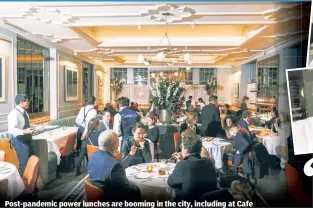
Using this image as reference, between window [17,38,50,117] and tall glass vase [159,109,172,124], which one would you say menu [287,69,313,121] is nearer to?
tall glass vase [159,109,172,124]

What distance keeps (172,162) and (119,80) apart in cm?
100

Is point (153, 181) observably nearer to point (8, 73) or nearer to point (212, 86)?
point (212, 86)

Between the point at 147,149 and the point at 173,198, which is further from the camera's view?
the point at 147,149

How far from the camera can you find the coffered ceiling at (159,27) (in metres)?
2.81

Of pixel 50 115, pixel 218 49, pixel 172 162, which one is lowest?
pixel 172 162

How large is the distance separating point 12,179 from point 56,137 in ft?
1.77

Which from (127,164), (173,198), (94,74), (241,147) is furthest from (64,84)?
(241,147)

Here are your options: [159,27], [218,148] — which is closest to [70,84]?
[159,27]

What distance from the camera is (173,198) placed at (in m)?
2.74

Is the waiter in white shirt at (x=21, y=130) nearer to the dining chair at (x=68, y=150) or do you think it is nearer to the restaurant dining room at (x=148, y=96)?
the restaurant dining room at (x=148, y=96)

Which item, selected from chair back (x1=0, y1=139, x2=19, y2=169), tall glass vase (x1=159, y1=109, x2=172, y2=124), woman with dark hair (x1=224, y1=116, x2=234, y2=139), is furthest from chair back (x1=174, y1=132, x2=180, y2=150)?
chair back (x1=0, y1=139, x2=19, y2=169)

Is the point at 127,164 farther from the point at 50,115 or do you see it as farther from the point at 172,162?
the point at 50,115

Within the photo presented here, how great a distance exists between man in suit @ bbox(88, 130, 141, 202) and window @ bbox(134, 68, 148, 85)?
2.13 feet

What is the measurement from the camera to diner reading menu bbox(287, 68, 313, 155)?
2.92 m
